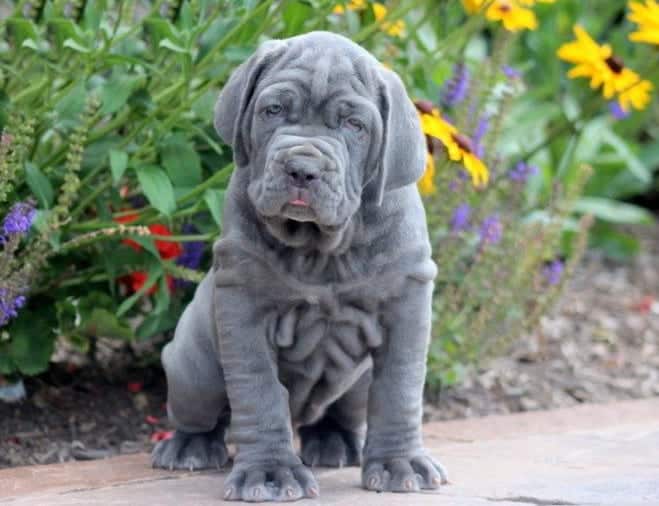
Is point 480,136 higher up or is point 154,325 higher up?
point 480,136

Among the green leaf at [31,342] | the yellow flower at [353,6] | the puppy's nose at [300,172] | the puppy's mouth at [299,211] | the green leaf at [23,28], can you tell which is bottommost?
the green leaf at [31,342]

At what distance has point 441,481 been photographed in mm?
3732

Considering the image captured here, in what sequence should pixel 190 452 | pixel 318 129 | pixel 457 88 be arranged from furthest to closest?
pixel 457 88
pixel 190 452
pixel 318 129

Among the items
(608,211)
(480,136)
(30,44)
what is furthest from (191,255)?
(608,211)

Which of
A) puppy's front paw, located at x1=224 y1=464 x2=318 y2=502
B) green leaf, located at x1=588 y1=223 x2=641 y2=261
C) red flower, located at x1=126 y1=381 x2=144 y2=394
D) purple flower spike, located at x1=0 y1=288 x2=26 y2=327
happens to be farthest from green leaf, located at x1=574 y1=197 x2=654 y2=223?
puppy's front paw, located at x1=224 y1=464 x2=318 y2=502

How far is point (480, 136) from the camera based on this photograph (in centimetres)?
539

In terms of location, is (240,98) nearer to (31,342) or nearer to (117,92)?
(117,92)

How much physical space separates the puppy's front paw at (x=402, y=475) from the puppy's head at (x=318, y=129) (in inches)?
26.6

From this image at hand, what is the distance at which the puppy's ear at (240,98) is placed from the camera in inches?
139

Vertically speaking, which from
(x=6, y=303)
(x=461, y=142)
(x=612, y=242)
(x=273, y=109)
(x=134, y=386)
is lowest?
(x=612, y=242)

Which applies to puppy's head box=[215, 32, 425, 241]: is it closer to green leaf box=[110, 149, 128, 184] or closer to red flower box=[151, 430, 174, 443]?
green leaf box=[110, 149, 128, 184]

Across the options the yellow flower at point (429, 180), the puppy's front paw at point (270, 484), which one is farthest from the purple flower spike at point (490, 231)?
the puppy's front paw at point (270, 484)

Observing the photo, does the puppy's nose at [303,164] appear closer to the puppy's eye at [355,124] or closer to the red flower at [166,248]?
the puppy's eye at [355,124]

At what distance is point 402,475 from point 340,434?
21.3 inches
